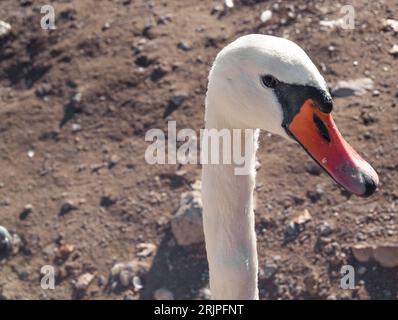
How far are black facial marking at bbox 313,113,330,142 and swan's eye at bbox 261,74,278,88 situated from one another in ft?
0.72

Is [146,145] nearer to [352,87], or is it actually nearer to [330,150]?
[352,87]

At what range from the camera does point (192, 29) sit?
7.79 m

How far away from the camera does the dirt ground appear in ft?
Result: 20.4

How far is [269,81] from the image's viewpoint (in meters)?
3.73

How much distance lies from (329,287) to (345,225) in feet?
1.53

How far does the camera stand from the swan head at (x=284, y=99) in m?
3.66

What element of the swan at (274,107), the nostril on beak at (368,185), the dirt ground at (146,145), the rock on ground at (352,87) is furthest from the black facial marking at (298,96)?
the rock on ground at (352,87)

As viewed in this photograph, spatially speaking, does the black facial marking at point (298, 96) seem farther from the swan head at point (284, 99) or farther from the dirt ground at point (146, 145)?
the dirt ground at point (146, 145)

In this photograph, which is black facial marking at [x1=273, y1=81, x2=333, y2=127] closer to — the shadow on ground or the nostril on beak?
the nostril on beak

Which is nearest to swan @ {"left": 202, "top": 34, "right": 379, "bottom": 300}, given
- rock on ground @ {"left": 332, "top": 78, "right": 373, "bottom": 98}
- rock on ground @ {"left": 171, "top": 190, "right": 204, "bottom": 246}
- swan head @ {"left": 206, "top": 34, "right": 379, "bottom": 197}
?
swan head @ {"left": 206, "top": 34, "right": 379, "bottom": 197}

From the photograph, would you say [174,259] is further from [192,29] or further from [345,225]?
[192,29]

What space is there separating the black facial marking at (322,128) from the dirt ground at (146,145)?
2.39 meters

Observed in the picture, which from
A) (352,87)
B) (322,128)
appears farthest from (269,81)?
(352,87)

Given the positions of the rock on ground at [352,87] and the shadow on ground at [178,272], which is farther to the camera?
the rock on ground at [352,87]
